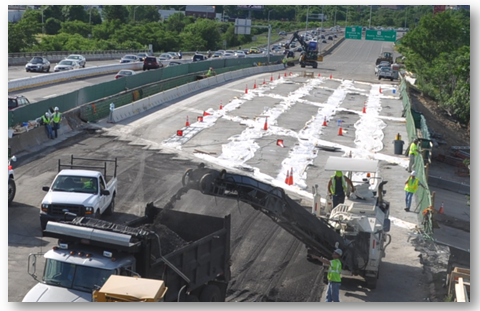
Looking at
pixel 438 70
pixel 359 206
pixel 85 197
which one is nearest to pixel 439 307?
pixel 359 206

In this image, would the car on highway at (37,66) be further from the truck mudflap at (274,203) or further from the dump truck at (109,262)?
the dump truck at (109,262)

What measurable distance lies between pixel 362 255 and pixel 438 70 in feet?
147

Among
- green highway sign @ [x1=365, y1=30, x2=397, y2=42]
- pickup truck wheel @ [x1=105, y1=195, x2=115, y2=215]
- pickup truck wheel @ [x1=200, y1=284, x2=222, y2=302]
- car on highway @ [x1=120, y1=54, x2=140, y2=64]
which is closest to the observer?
pickup truck wheel @ [x1=200, y1=284, x2=222, y2=302]

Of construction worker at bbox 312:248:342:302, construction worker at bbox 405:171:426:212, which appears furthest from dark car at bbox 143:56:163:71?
construction worker at bbox 312:248:342:302

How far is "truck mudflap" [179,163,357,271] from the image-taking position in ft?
46.1

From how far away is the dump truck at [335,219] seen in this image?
48.2 feet

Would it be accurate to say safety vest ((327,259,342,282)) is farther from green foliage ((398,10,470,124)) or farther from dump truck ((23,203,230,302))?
green foliage ((398,10,470,124))

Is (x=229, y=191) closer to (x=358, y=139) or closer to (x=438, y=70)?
(x=358, y=139)

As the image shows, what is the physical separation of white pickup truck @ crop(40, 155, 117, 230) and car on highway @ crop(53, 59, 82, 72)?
43.6 meters

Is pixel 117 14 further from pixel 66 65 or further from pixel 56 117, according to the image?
pixel 56 117

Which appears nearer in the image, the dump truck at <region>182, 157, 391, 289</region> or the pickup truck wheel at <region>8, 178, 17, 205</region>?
the dump truck at <region>182, 157, 391, 289</region>

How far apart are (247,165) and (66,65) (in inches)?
1532

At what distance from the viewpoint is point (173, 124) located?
3809 cm

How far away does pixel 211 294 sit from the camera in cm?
1364
